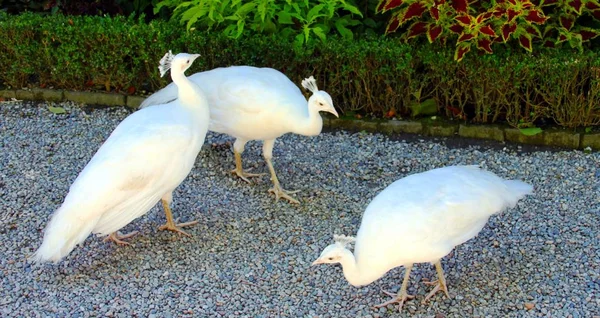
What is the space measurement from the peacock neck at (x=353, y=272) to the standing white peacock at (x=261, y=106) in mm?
1145

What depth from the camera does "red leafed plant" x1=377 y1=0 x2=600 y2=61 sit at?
17.1ft

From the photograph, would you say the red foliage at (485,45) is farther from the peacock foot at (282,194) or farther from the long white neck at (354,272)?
the long white neck at (354,272)

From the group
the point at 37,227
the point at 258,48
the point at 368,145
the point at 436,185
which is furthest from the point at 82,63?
the point at 436,185

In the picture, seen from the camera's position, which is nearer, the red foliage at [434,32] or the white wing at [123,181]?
the white wing at [123,181]

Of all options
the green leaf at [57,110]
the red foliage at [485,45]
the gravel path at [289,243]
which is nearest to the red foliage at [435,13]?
the red foliage at [485,45]

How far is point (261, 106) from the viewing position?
4.61 metres

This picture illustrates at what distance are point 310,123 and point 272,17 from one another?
5.28ft

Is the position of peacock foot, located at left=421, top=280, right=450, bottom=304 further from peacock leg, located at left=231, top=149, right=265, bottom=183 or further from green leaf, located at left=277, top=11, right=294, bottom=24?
green leaf, located at left=277, top=11, right=294, bottom=24

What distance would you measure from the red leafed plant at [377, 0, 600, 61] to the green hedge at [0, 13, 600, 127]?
0.12m

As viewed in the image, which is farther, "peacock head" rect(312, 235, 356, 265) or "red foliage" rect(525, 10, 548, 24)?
"red foliage" rect(525, 10, 548, 24)

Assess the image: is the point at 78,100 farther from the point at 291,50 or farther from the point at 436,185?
the point at 436,185

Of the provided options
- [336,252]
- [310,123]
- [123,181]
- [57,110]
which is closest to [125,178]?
[123,181]

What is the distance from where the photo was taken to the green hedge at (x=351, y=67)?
211 inches

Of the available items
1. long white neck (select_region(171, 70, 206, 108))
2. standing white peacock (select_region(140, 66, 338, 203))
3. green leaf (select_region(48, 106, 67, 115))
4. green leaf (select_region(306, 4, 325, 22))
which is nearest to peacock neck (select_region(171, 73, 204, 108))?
long white neck (select_region(171, 70, 206, 108))
